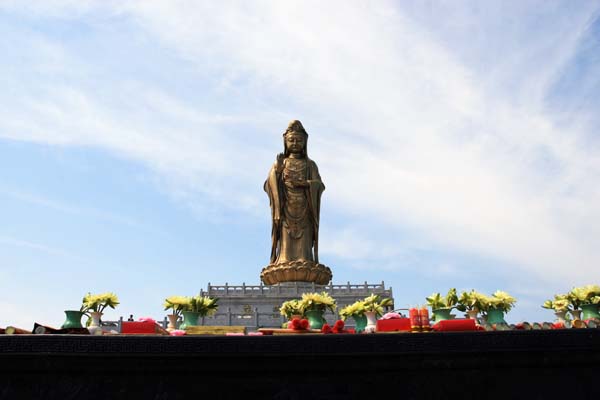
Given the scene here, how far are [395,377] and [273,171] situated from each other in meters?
13.6

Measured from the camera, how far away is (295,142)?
1587cm

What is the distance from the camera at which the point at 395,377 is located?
256 cm

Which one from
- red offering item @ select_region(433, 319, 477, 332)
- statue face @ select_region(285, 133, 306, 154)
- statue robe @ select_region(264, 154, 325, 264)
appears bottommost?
red offering item @ select_region(433, 319, 477, 332)

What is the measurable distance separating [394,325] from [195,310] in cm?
178

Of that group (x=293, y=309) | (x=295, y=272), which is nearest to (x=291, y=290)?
(x=295, y=272)

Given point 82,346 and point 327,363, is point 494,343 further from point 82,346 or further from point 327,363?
point 82,346

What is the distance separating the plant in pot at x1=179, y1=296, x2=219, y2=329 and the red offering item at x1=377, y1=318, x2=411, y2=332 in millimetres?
1632

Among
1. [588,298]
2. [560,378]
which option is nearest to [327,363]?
[560,378]

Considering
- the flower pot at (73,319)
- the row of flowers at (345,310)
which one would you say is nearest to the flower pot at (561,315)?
the row of flowers at (345,310)

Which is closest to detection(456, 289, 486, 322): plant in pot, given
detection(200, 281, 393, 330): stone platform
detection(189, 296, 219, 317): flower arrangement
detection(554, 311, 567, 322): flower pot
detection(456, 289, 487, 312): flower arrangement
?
detection(456, 289, 487, 312): flower arrangement

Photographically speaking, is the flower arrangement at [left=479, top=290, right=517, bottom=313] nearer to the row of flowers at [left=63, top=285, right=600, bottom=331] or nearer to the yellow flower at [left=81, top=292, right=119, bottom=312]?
the row of flowers at [left=63, top=285, right=600, bottom=331]

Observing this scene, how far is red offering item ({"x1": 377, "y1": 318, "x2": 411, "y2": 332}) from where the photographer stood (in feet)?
11.0

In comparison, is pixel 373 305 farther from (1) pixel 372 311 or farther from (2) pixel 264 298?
(2) pixel 264 298

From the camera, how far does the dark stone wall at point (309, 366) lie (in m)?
2.43
